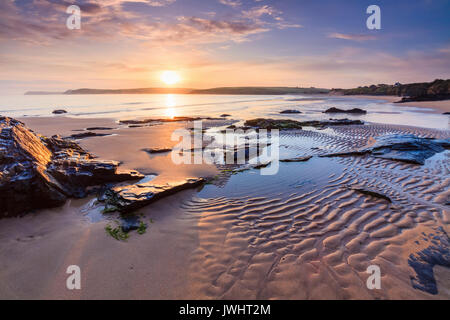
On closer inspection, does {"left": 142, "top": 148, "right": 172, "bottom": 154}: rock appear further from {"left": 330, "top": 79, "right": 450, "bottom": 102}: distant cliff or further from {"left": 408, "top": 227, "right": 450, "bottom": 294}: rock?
{"left": 330, "top": 79, "right": 450, "bottom": 102}: distant cliff

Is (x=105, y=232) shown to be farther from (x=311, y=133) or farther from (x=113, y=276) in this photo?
(x=311, y=133)

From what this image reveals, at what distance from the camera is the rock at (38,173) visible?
4.18m

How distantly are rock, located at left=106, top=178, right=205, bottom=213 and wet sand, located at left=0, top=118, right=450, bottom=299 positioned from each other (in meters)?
0.20

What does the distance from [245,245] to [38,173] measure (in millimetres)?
4379

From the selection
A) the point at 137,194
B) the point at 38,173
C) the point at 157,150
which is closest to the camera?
the point at 38,173

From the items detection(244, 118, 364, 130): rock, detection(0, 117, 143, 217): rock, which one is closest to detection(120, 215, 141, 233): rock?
detection(0, 117, 143, 217): rock

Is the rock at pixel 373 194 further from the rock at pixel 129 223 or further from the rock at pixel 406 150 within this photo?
the rock at pixel 129 223

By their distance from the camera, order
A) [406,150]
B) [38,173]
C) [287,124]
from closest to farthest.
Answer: [38,173]
[406,150]
[287,124]

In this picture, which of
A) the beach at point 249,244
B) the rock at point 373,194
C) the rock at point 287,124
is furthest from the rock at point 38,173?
the rock at point 287,124

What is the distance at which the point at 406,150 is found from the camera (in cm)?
874

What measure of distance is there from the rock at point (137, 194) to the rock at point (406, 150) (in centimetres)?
677

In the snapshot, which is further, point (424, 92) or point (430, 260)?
point (424, 92)

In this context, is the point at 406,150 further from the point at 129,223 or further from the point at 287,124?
the point at 129,223

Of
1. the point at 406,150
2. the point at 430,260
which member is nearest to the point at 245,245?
the point at 430,260
